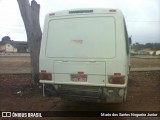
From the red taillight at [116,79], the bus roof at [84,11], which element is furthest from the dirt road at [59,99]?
the bus roof at [84,11]

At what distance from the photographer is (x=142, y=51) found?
5.89 m

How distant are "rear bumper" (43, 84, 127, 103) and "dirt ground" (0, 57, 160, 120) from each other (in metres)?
0.26

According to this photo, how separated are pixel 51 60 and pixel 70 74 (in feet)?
1.34

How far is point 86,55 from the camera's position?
17.9 feet

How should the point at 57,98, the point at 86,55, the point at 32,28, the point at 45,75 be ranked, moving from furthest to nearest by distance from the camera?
the point at 32,28 → the point at 57,98 → the point at 45,75 → the point at 86,55

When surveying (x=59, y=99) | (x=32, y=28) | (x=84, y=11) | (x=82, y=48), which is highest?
(x=84, y=11)

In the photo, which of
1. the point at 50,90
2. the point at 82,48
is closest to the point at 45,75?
the point at 50,90

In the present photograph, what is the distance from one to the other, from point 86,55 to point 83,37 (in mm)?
296

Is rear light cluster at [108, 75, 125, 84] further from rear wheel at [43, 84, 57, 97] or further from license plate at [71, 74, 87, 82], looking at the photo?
rear wheel at [43, 84, 57, 97]

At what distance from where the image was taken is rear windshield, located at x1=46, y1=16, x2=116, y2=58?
5.40 metres

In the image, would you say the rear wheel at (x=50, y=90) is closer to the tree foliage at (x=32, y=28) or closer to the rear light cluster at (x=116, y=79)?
the rear light cluster at (x=116, y=79)

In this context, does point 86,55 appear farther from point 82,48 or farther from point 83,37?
point 83,37

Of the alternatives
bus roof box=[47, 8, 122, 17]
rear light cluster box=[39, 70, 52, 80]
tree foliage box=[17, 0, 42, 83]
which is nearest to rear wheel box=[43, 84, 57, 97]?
rear light cluster box=[39, 70, 52, 80]

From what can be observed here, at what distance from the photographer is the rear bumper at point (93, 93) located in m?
5.52
